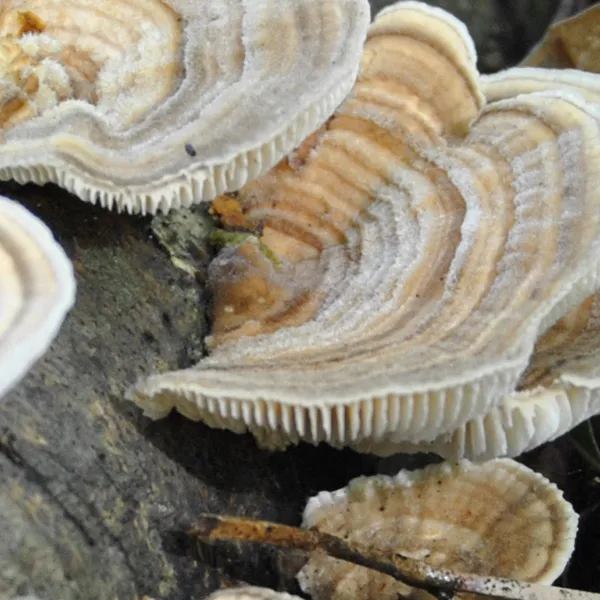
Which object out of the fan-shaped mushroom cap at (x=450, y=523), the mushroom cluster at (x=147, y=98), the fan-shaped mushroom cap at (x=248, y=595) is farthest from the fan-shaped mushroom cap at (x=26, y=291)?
the fan-shaped mushroom cap at (x=450, y=523)

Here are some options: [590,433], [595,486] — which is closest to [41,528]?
[590,433]

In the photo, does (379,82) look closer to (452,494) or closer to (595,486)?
(452,494)

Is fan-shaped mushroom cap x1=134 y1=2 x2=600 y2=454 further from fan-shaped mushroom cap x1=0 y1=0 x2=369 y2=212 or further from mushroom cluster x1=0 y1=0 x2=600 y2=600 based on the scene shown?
fan-shaped mushroom cap x1=0 y1=0 x2=369 y2=212

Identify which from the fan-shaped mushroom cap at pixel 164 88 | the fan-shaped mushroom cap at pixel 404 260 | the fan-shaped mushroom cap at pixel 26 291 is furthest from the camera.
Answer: the fan-shaped mushroom cap at pixel 164 88

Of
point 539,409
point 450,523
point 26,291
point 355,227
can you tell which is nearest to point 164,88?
point 355,227

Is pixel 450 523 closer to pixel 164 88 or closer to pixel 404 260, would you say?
pixel 404 260

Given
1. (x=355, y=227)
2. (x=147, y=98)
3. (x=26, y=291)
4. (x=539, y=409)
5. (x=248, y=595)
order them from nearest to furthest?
(x=26, y=291) < (x=248, y=595) < (x=539, y=409) < (x=147, y=98) < (x=355, y=227)

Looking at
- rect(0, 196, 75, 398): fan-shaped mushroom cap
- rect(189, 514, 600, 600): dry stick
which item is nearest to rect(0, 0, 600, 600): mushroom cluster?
rect(0, 196, 75, 398): fan-shaped mushroom cap

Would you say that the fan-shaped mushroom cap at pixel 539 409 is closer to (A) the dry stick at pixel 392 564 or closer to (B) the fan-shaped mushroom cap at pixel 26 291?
(A) the dry stick at pixel 392 564
